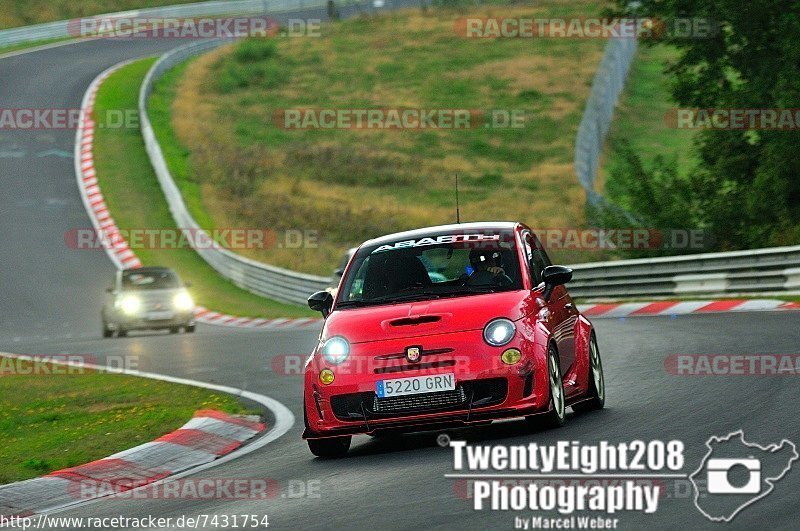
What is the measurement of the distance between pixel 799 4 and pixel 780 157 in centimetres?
258

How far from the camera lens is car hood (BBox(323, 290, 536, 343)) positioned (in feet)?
32.8

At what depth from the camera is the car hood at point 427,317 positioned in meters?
9.98

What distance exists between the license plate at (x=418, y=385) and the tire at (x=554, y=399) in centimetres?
68

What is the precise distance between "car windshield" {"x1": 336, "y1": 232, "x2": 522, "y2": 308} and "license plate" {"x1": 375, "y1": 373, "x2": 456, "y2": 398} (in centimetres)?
91

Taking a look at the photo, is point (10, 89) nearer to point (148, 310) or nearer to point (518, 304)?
point (148, 310)

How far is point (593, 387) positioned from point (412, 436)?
144 cm

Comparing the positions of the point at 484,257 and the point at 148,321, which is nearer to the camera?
the point at 484,257

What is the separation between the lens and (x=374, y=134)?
58125 millimetres

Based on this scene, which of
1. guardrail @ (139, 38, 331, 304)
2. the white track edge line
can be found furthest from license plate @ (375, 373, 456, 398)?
guardrail @ (139, 38, 331, 304)

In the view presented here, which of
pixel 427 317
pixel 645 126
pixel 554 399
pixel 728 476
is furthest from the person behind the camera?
pixel 645 126

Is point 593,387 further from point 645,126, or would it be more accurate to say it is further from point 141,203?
point 645,126

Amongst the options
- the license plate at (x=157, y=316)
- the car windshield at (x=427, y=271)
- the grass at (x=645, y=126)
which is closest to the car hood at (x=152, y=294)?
the license plate at (x=157, y=316)

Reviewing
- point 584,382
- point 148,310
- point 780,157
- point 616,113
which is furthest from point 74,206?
point 584,382

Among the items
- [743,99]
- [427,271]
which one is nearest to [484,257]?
[427,271]
